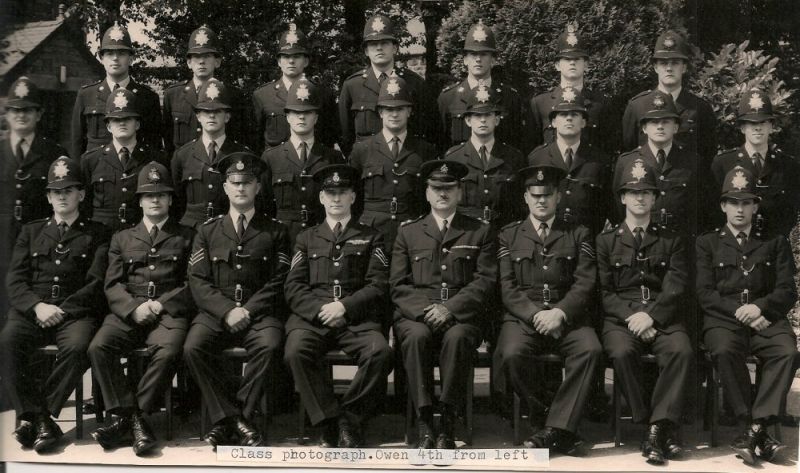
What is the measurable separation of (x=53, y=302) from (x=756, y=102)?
4.30m

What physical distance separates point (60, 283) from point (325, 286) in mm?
1570

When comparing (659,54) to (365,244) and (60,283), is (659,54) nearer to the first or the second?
(365,244)

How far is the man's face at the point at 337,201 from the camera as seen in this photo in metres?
5.04

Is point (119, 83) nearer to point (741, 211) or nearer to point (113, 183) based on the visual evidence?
point (113, 183)

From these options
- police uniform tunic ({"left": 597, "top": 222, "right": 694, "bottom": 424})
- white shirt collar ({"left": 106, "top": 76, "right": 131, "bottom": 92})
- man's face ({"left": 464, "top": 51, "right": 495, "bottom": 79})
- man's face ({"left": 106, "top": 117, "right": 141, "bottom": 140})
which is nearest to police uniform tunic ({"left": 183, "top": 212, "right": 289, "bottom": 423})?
man's face ({"left": 106, "top": 117, "right": 141, "bottom": 140})

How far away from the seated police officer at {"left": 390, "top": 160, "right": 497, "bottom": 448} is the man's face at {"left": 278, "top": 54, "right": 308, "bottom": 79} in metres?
1.19

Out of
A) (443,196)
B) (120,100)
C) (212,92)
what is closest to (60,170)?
(120,100)

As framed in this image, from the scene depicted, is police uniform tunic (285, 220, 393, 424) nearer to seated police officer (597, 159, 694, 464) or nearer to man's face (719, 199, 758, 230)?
seated police officer (597, 159, 694, 464)

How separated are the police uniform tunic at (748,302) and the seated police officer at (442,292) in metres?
1.26

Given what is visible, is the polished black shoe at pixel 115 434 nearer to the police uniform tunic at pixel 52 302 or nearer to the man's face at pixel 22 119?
the police uniform tunic at pixel 52 302

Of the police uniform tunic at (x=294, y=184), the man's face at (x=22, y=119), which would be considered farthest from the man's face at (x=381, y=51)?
the man's face at (x=22, y=119)

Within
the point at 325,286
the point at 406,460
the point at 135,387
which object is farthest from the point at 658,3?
the point at 135,387

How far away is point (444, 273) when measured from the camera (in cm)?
495

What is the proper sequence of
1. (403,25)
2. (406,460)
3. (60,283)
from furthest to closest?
(403,25), (60,283), (406,460)
